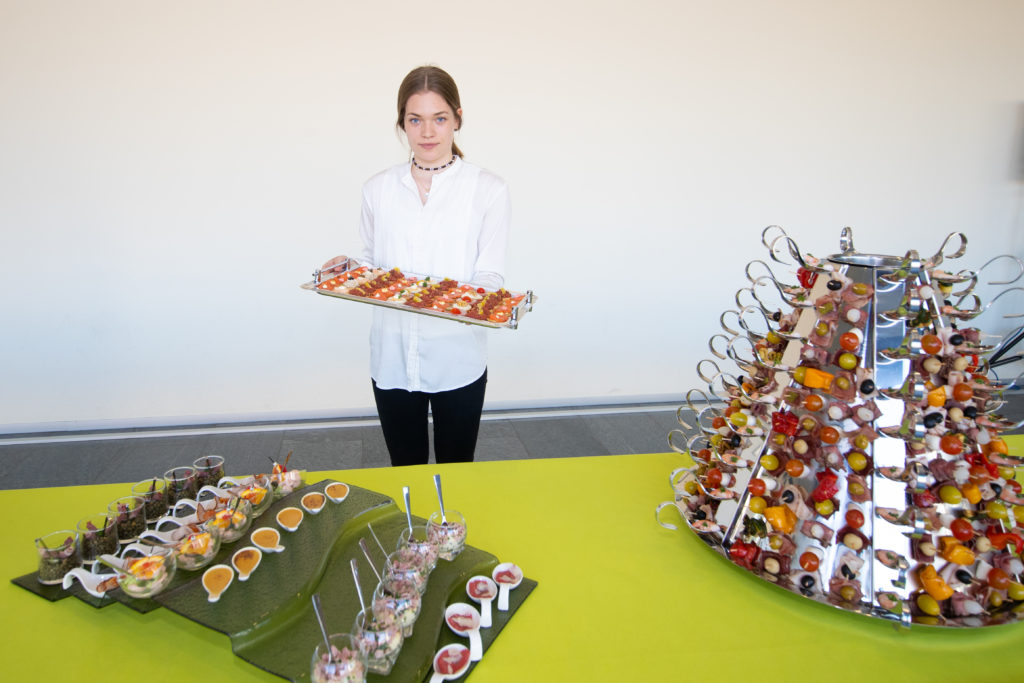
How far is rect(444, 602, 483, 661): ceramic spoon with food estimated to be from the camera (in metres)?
1.12

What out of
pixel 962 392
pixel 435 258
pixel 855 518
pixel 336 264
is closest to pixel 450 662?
pixel 855 518

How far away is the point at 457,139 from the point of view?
12.5 feet

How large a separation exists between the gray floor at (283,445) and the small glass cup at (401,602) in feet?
7.40

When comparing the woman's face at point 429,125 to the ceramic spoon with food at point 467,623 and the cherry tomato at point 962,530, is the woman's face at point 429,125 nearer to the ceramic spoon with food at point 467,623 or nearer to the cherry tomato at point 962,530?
the ceramic spoon with food at point 467,623

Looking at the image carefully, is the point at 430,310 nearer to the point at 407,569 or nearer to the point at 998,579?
the point at 407,569

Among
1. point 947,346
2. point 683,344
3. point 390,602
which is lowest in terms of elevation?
point 683,344

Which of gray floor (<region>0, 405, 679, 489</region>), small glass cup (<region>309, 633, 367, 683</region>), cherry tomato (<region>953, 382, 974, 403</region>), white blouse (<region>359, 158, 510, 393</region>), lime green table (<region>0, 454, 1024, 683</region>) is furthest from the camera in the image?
gray floor (<region>0, 405, 679, 489</region>)

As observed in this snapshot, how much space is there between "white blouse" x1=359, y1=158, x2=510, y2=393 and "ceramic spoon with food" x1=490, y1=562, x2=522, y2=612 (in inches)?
39.1

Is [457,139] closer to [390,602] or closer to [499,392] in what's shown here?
[499,392]

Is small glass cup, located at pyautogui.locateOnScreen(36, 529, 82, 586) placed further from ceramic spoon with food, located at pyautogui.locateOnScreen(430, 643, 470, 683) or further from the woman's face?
the woman's face

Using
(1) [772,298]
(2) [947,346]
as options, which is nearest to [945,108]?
(1) [772,298]

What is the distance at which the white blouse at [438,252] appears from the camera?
7.28ft

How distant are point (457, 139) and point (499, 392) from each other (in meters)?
1.53

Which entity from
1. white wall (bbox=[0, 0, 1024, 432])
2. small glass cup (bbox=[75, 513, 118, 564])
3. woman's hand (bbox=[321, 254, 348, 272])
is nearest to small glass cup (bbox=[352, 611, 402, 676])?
small glass cup (bbox=[75, 513, 118, 564])
